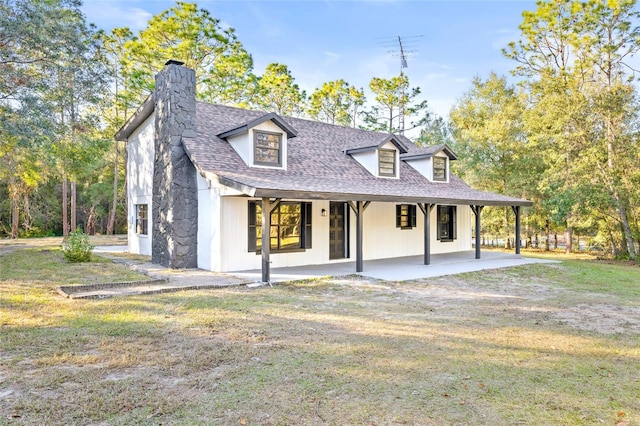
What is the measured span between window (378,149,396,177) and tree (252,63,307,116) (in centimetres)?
1404

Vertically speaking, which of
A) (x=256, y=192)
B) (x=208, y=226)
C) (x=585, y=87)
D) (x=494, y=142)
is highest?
(x=585, y=87)

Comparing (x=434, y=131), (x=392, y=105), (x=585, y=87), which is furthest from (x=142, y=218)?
(x=434, y=131)

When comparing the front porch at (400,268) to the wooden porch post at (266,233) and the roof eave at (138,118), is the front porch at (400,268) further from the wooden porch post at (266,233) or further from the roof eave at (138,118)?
the roof eave at (138,118)

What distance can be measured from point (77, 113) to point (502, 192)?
20329 mm

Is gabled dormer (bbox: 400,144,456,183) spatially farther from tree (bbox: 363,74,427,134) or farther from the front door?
tree (bbox: 363,74,427,134)

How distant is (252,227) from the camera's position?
34.5 ft

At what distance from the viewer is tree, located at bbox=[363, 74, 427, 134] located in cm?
2844

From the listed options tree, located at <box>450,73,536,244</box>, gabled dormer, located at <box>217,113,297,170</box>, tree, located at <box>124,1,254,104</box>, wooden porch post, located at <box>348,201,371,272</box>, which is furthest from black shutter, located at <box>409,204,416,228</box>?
tree, located at <box>124,1,254,104</box>

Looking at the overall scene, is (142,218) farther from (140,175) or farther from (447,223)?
(447,223)

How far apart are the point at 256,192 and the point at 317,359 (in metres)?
4.57


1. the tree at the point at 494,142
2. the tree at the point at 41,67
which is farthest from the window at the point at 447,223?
the tree at the point at 41,67

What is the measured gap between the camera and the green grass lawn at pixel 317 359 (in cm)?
312

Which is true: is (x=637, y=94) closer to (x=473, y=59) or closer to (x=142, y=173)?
(x=473, y=59)

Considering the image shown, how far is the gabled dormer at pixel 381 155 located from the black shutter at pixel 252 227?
4.87 meters
